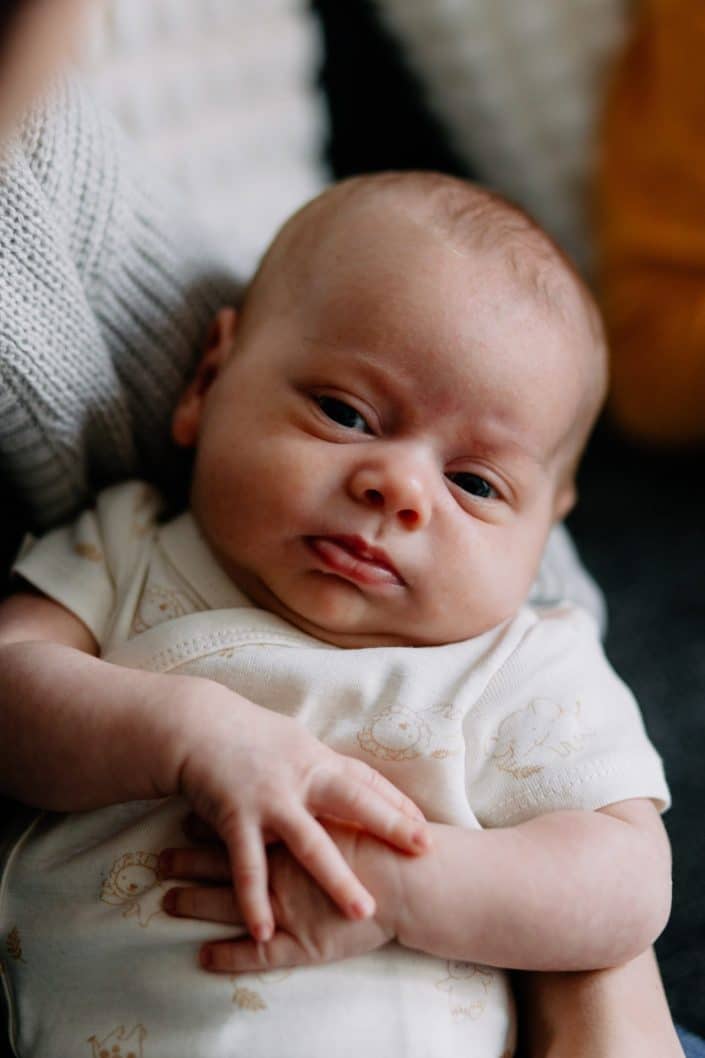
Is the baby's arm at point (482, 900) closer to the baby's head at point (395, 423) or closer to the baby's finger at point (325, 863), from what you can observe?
the baby's finger at point (325, 863)

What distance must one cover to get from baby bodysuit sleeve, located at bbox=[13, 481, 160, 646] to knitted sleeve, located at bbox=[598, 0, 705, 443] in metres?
0.67

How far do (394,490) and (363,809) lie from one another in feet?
0.75

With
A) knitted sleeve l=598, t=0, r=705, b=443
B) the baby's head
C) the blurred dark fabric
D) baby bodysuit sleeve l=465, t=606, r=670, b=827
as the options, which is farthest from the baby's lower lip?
knitted sleeve l=598, t=0, r=705, b=443

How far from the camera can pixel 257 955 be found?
67 cm

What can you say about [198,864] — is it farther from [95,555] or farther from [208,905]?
[95,555]

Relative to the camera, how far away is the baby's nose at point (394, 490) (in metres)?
0.78

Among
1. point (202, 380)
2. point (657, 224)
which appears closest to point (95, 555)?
point (202, 380)

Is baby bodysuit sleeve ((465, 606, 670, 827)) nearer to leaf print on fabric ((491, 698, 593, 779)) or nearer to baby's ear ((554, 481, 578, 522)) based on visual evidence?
leaf print on fabric ((491, 698, 593, 779))

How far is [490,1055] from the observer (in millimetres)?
719

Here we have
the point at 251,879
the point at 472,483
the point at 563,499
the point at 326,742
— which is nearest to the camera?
the point at 251,879

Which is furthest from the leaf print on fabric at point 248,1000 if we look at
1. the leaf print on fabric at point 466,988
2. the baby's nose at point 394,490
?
the baby's nose at point 394,490

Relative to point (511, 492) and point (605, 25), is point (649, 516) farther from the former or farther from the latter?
point (605, 25)

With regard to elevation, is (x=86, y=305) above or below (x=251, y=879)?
above

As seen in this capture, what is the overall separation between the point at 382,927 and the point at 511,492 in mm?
355
